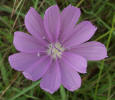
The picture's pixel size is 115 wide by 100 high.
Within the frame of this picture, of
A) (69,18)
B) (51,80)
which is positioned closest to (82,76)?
(51,80)

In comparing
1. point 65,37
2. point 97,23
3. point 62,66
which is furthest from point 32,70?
point 97,23

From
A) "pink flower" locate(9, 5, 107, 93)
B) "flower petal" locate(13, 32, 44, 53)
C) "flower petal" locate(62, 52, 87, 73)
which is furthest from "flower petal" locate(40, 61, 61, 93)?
"flower petal" locate(13, 32, 44, 53)

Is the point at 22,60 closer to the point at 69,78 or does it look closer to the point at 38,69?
the point at 38,69

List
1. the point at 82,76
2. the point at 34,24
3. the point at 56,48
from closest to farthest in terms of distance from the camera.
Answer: the point at 34,24 → the point at 56,48 → the point at 82,76

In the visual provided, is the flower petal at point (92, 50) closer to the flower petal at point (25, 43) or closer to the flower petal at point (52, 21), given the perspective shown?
the flower petal at point (52, 21)

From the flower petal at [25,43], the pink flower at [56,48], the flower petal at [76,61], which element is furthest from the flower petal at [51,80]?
the flower petal at [25,43]

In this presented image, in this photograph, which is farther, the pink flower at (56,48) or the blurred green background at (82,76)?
the blurred green background at (82,76)
